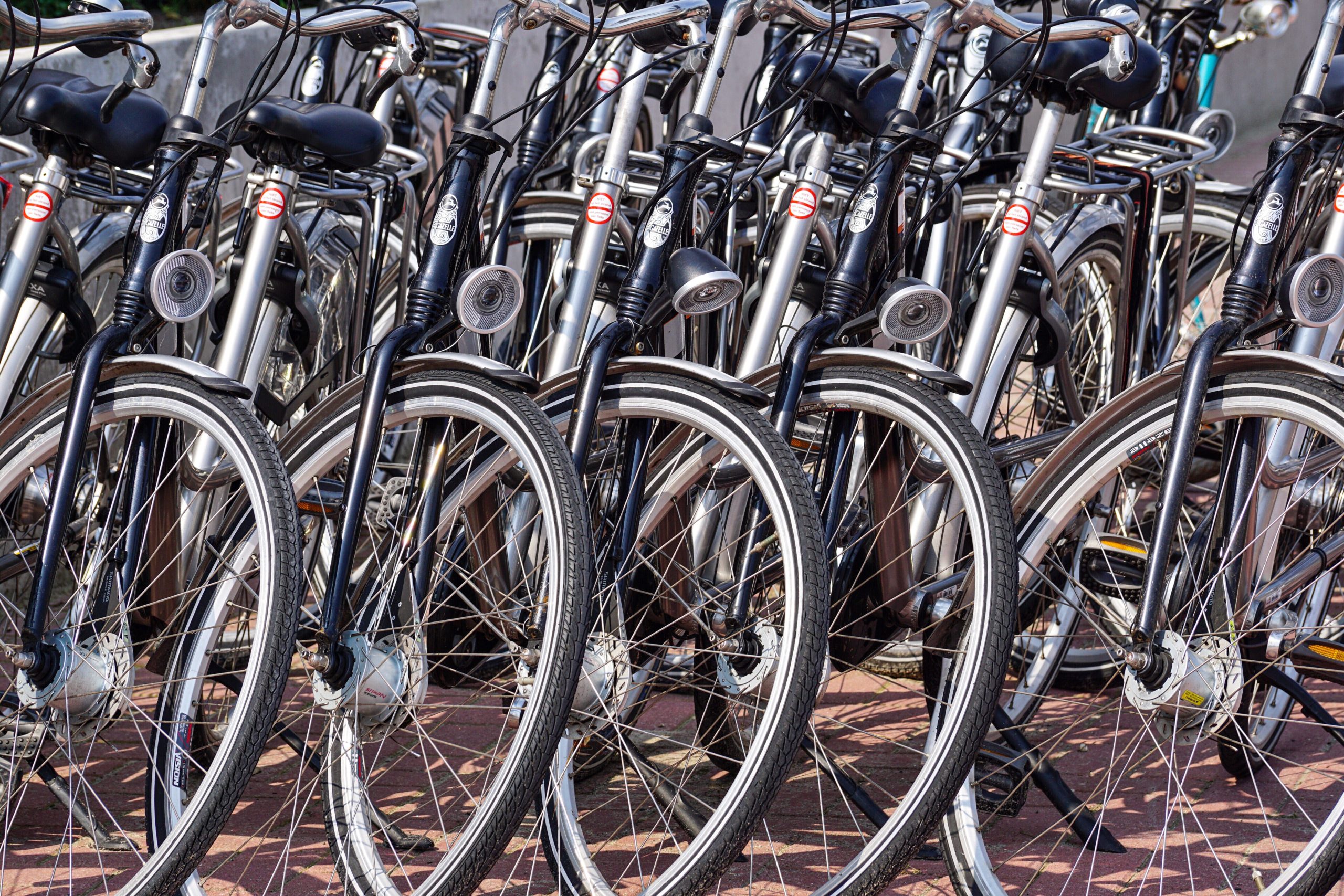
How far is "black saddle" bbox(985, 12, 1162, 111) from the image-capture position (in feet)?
11.1

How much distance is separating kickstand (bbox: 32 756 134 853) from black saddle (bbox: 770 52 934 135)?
2050 mm

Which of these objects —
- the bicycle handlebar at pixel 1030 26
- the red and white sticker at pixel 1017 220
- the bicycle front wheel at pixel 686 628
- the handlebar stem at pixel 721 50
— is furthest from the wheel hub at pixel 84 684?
the red and white sticker at pixel 1017 220

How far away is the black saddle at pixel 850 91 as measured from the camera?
350cm

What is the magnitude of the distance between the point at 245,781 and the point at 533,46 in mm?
4764

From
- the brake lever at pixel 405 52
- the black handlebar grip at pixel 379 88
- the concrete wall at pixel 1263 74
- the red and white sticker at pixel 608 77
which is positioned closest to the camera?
the brake lever at pixel 405 52

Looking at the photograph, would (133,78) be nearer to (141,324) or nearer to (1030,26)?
(141,324)

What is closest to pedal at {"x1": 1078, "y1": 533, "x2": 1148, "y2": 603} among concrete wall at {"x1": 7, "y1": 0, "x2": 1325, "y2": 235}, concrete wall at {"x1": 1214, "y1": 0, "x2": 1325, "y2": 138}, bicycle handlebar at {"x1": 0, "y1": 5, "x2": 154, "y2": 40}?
concrete wall at {"x1": 7, "y1": 0, "x2": 1325, "y2": 235}

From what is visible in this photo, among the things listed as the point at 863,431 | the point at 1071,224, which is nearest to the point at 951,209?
the point at 1071,224

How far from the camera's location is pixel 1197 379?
110 inches

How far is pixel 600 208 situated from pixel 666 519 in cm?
67

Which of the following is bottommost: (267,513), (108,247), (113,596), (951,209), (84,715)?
(84,715)

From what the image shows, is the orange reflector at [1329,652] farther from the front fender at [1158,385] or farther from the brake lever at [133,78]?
the brake lever at [133,78]

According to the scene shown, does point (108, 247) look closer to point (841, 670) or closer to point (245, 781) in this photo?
point (245, 781)

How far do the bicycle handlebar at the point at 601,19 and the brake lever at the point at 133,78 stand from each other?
78cm
